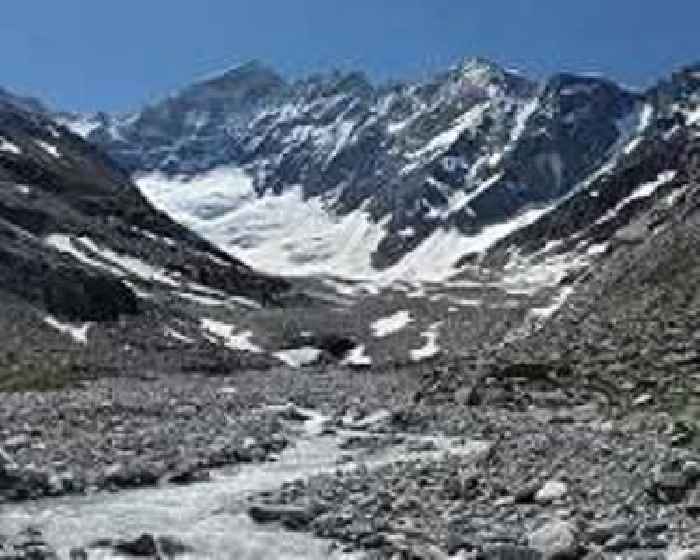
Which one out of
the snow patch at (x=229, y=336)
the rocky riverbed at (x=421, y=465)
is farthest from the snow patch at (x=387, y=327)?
the rocky riverbed at (x=421, y=465)

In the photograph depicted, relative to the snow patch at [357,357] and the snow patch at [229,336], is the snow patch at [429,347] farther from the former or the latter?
the snow patch at [229,336]

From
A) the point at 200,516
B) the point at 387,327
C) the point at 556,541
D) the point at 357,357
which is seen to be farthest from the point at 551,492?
the point at 387,327

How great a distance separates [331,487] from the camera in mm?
36688

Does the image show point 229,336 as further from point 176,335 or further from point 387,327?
point 387,327

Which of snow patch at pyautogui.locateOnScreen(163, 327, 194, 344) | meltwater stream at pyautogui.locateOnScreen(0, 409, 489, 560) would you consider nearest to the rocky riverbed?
meltwater stream at pyautogui.locateOnScreen(0, 409, 489, 560)

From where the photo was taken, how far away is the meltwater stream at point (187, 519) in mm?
29961

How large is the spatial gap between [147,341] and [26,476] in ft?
316

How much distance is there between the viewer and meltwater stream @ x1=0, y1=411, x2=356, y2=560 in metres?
30.0

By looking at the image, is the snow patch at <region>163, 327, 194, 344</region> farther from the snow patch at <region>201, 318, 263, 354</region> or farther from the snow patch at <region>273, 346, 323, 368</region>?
the snow patch at <region>273, 346, 323, 368</region>

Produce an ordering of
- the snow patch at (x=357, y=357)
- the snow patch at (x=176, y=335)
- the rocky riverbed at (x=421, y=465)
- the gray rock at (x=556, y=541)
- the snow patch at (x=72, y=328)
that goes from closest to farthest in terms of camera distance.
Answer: the gray rock at (x=556, y=541)
the rocky riverbed at (x=421, y=465)
the snow patch at (x=72, y=328)
the snow patch at (x=176, y=335)
the snow patch at (x=357, y=357)

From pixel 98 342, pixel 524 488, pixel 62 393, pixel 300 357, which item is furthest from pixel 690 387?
pixel 300 357

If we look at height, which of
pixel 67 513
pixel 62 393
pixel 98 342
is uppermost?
pixel 98 342

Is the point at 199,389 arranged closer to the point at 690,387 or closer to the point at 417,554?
the point at 690,387

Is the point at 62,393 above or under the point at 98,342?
under
